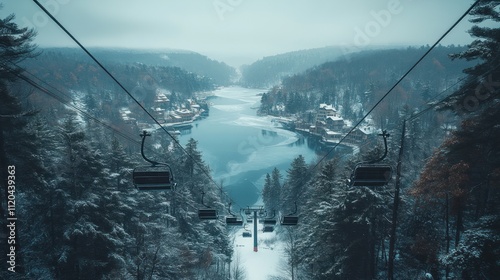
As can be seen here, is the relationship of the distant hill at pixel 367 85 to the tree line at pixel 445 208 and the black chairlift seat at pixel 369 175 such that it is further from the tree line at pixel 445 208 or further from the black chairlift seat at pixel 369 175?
the black chairlift seat at pixel 369 175

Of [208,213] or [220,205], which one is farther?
[220,205]

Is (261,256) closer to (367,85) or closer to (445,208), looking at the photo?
(445,208)

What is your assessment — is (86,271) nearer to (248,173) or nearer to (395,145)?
(395,145)

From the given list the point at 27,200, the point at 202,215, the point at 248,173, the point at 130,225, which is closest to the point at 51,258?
the point at 27,200

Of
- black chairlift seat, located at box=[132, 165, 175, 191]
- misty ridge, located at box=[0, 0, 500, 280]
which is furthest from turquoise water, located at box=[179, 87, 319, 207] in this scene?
black chairlift seat, located at box=[132, 165, 175, 191]

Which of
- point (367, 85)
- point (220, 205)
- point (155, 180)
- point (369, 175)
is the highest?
point (367, 85)

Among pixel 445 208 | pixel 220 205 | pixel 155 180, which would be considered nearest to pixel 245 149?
pixel 220 205

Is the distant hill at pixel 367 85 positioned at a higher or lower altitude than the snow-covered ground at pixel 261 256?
higher

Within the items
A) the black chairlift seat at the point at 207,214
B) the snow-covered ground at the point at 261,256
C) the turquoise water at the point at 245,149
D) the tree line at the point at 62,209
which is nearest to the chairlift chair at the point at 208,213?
the black chairlift seat at the point at 207,214
